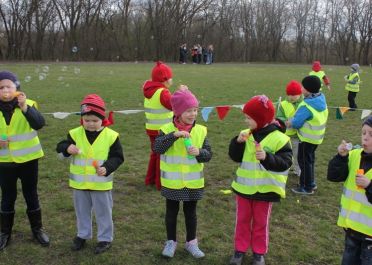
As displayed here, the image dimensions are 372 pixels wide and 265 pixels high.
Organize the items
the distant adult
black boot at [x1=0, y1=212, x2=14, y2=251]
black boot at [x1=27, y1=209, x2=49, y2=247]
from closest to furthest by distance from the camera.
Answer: black boot at [x1=0, y1=212, x2=14, y2=251], black boot at [x1=27, y1=209, x2=49, y2=247], the distant adult

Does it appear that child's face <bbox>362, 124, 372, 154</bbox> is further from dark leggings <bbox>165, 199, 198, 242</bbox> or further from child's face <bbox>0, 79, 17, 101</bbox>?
child's face <bbox>0, 79, 17, 101</bbox>

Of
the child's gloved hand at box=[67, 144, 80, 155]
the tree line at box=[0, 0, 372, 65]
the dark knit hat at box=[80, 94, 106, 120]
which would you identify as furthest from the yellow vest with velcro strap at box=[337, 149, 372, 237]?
the tree line at box=[0, 0, 372, 65]

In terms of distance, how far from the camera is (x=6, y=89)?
425cm

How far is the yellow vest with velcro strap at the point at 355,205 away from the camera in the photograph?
3.44 meters

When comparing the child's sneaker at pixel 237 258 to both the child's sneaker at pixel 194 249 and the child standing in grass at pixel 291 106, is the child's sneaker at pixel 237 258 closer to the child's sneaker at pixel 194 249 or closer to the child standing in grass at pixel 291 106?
the child's sneaker at pixel 194 249

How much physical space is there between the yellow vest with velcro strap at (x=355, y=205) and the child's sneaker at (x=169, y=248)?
1.77 meters

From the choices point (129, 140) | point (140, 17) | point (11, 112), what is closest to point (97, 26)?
point (140, 17)

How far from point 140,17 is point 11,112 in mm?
54392

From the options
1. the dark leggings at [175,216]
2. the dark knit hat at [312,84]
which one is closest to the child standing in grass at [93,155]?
the dark leggings at [175,216]

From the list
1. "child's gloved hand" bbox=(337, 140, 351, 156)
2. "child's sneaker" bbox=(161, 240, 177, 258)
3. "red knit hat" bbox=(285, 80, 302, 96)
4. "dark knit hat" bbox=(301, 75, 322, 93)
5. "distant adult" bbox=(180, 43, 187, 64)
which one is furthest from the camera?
"distant adult" bbox=(180, 43, 187, 64)

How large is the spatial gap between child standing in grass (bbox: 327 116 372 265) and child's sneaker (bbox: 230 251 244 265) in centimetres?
112

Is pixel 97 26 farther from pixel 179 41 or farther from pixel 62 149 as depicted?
pixel 62 149

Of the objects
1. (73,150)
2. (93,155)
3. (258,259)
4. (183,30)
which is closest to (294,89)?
(258,259)

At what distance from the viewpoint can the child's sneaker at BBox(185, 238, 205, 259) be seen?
4.54m
